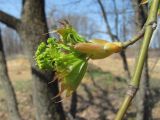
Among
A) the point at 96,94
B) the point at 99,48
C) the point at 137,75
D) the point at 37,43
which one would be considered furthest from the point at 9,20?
the point at 96,94

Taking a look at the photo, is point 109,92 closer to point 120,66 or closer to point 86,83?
point 86,83

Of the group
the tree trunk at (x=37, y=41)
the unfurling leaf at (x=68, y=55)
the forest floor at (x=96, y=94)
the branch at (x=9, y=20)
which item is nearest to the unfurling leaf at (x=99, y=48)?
the unfurling leaf at (x=68, y=55)

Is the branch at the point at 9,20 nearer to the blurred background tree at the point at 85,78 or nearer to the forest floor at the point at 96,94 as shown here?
the blurred background tree at the point at 85,78

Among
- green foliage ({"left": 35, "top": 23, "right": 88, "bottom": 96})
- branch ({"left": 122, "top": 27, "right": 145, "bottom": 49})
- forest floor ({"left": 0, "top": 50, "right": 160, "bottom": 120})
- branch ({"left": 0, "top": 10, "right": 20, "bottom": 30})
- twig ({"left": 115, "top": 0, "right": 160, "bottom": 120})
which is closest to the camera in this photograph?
twig ({"left": 115, "top": 0, "right": 160, "bottom": 120})

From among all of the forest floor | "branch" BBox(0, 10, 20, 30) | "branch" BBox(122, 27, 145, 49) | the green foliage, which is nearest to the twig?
"branch" BBox(122, 27, 145, 49)

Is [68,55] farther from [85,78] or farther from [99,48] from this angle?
[85,78]

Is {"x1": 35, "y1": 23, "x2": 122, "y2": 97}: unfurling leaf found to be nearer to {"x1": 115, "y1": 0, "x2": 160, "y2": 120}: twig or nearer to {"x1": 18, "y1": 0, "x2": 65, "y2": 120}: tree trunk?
{"x1": 115, "y1": 0, "x2": 160, "y2": 120}: twig

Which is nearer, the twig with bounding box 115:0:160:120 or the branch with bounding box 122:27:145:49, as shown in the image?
the twig with bounding box 115:0:160:120
